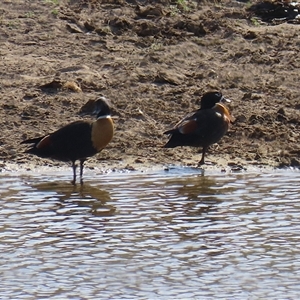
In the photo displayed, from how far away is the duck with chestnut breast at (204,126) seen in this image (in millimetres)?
10852

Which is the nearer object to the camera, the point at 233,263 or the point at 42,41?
the point at 233,263

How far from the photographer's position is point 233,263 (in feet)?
25.6

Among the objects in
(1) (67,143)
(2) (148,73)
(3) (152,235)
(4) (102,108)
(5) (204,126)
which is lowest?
(3) (152,235)

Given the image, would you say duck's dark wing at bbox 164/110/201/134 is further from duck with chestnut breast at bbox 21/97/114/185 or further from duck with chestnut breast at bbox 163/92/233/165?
duck with chestnut breast at bbox 21/97/114/185

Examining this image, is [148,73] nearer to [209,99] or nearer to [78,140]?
[209,99]

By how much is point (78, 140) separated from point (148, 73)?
2.23 meters

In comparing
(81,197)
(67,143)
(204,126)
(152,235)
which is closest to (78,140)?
(67,143)

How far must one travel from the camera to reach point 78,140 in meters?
10.4

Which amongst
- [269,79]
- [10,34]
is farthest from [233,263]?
[10,34]

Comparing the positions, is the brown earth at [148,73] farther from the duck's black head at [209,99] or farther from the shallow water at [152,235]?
the shallow water at [152,235]

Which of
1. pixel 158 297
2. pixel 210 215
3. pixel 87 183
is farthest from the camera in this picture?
pixel 87 183

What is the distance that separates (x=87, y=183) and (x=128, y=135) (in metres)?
1.24

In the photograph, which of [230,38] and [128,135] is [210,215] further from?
[230,38]

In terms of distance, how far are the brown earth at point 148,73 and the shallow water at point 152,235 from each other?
0.62 meters
